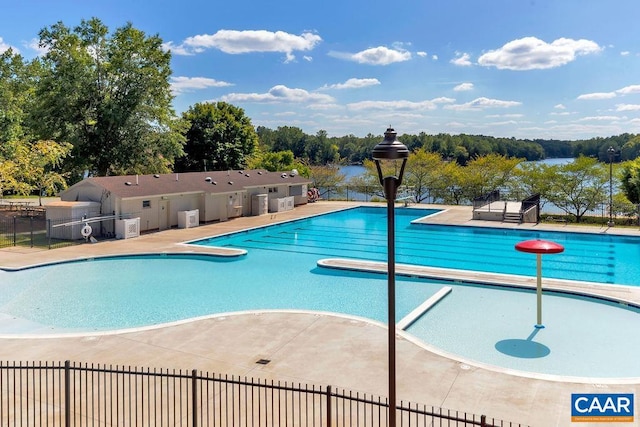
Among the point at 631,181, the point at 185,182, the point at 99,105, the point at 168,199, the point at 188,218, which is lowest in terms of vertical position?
the point at 188,218

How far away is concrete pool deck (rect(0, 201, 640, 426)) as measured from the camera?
7.00 meters

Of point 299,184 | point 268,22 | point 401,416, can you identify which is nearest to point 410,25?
point 268,22

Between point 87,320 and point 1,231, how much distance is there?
1462 centimetres

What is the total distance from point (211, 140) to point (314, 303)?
32675mm

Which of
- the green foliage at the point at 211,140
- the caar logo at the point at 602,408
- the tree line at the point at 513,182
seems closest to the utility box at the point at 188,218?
the tree line at the point at 513,182

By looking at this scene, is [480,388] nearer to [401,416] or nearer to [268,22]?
[401,416]

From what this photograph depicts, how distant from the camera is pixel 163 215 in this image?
23969mm

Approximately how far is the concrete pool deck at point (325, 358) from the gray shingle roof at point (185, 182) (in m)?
13.1

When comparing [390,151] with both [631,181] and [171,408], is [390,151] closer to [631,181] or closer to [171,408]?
[171,408]

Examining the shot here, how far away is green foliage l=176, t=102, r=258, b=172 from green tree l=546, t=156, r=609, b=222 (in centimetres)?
2761

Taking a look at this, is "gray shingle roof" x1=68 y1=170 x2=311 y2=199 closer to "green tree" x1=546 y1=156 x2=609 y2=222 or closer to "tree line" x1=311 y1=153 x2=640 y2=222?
"tree line" x1=311 y1=153 x2=640 y2=222

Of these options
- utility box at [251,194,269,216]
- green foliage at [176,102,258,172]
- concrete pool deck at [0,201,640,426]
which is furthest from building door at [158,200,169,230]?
green foliage at [176,102,258,172]

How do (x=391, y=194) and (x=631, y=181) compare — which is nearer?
(x=391, y=194)

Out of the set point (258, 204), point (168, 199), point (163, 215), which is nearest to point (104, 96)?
point (168, 199)
